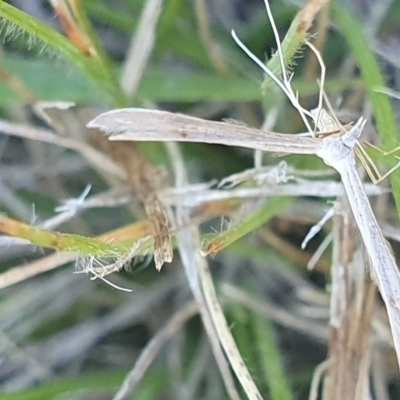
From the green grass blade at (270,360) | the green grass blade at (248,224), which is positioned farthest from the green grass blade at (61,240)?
the green grass blade at (270,360)

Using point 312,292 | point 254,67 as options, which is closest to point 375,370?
point 312,292

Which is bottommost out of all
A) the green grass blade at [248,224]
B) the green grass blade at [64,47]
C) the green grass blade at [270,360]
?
the green grass blade at [270,360]

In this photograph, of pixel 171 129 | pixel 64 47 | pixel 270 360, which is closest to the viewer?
pixel 171 129

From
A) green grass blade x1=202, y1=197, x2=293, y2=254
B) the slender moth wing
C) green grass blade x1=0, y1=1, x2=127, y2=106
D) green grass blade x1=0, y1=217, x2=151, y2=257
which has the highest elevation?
green grass blade x1=0, y1=1, x2=127, y2=106

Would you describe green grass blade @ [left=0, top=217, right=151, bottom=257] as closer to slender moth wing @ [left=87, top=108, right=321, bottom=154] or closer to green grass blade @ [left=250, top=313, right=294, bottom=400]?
slender moth wing @ [left=87, top=108, right=321, bottom=154]

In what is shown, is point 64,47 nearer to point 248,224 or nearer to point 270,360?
point 248,224

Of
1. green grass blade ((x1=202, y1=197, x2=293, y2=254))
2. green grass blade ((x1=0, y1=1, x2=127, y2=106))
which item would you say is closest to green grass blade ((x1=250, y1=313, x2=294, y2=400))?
green grass blade ((x1=202, y1=197, x2=293, y2=254))

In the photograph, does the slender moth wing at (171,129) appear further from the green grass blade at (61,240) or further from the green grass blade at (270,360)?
the green grass blade at (270,360)

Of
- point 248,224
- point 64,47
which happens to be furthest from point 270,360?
point 64,47

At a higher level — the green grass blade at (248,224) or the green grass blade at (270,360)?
the green grass blade at (248,224)
